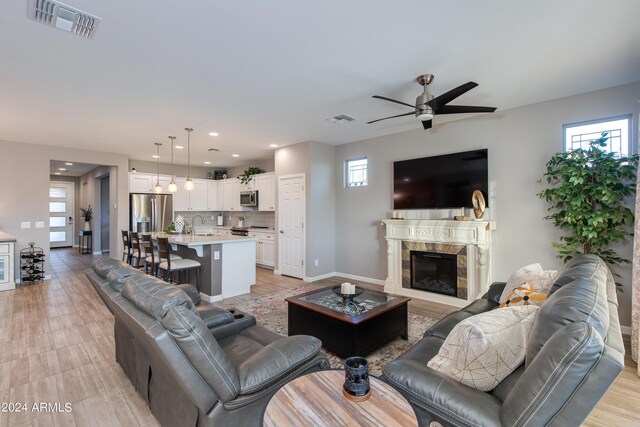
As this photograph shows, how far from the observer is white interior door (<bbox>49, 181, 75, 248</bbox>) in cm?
1071

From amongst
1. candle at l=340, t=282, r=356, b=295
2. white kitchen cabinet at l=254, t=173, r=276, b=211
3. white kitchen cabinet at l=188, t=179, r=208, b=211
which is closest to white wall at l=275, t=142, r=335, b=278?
white kitchen cabinet at l=254, t=173, r=276, b=211

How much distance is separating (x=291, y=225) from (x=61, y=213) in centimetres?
986

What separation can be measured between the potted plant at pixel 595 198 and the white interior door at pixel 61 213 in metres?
14.0

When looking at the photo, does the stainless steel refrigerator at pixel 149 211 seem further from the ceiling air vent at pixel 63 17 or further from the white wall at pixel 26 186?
the ceiling air vent at pixel 63 17

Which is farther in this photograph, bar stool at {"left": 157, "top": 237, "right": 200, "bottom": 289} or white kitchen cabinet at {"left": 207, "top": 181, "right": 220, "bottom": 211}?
white kitchen cabinet at {"left": 207, "top": 181, "right": 220, "bottom": 211}

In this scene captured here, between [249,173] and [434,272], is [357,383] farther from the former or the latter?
[249,173]

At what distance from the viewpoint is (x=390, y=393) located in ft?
4.09

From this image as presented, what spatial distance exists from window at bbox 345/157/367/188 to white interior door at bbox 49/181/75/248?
10.8m

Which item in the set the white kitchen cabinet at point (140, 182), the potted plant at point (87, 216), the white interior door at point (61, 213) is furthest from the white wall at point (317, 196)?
the white interior door at point (61, 213)

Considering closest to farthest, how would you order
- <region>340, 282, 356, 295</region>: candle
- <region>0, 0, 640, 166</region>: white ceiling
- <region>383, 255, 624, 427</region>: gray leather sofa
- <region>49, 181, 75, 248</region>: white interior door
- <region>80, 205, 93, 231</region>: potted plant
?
<region>383, 255, 624, 427</region>: gray leather sofa
<region>0, 0, 640, 166</region>: white ceiling
<region>340, 282, 356, 295</region>: candle
<region>80, 205, 93, 231</region>: potted plant
<region>49, 181, 75, 248</region>: white interior door

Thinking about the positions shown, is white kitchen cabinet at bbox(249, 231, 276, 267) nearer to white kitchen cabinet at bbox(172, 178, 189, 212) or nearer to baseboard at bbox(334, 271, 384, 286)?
baseboard at bbox(334, 271, 384, 286)

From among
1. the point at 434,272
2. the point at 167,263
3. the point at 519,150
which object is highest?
the point at 519,150

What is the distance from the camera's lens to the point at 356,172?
6.18m

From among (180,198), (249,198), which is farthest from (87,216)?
(249,198)
